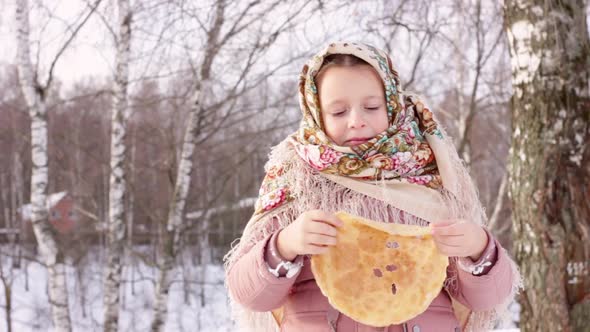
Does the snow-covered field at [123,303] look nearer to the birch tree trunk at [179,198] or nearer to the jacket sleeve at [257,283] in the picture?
the birch tree trunk at [179,198]

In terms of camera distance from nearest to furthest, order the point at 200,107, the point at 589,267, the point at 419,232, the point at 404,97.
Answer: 1. the point at 419,232
2. the point at 404,97
3. the point at 589,267
4. the point at 200,107

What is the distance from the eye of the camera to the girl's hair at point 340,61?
4.89 feet

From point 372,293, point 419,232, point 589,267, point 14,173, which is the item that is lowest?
point 14,173

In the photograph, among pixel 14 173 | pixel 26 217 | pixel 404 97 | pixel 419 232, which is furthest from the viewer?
pixel 26 217

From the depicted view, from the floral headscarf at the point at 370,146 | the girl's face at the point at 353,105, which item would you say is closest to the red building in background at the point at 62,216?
the floral headscarf at the point at 370,146

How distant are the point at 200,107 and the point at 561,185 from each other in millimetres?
4216

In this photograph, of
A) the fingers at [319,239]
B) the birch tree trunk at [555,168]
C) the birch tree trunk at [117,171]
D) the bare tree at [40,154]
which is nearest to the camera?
the fingers at [319,239]

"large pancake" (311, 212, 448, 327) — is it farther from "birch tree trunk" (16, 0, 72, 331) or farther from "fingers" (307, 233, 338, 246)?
"birch tree trunk" (16, 0, 72, 331)

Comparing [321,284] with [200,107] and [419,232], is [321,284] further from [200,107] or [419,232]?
[200,107]

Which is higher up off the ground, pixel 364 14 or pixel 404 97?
pixel 364 14

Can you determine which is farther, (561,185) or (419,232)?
(561,185)

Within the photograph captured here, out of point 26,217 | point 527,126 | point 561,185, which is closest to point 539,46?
point 527,126

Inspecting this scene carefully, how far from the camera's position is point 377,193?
146cm

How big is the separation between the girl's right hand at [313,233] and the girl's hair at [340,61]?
416 mm
